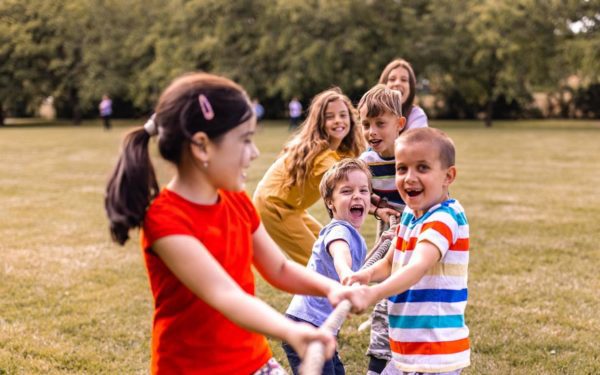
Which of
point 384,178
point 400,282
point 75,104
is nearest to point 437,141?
point 400,282

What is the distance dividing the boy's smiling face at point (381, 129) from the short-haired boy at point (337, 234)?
Result: 666mm

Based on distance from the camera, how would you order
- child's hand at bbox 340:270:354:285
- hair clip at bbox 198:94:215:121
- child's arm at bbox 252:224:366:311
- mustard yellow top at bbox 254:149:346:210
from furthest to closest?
1. mustard yellow top at bbox 254:149:346:210
2. child's hand at bbox 340:270:354:285
3. child's arm at bbox 252:224:366:311
4. hair clip at bbox 198:94:215:121

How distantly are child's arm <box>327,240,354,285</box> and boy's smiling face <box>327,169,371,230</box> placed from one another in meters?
0.27

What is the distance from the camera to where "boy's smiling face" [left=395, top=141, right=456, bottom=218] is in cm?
293

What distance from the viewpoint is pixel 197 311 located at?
2.37 metres

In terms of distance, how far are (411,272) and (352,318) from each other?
3.18 m

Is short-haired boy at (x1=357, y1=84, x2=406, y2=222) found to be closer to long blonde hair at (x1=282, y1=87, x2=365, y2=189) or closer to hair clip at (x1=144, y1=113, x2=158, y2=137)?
long blonde hair at (x1=282, y1=87, x2=365, y2=189)

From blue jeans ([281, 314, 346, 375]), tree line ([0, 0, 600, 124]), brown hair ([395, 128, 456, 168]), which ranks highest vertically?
brown hair ([395, 128, 456, 168])

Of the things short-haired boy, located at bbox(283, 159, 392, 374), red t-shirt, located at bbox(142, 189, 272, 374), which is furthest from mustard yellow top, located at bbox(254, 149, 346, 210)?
red t-shirt, located at bbox(142, 189, 272, 374)

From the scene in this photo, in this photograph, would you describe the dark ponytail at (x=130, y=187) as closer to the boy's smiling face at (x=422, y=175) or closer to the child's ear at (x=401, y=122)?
the boy's smiling face at (x=422, y=175)

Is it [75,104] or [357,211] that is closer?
[357,211]

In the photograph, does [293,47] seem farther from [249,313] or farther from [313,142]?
[249,313]

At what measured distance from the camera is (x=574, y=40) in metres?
38.4

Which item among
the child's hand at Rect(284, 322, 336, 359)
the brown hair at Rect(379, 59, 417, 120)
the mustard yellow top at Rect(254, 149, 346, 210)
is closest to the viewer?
the child's hand at Rect(284, 322, 336, 359)
